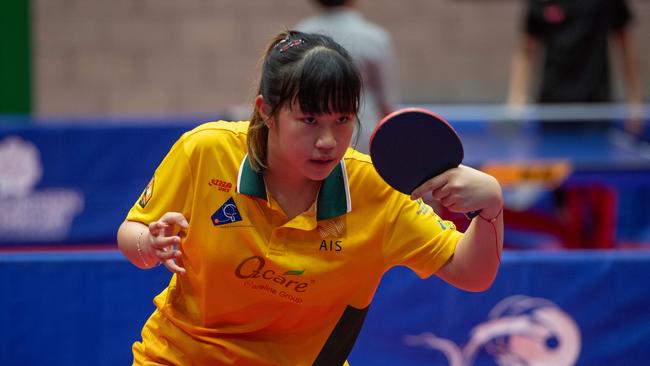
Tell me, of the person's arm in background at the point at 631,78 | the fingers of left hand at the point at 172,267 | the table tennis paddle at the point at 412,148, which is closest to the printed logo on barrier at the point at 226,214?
the fingers of left hand at the point at 172,267

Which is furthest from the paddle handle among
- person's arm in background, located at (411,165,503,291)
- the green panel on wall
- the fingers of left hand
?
the green panel on wall

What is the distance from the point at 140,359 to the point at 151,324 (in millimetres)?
85

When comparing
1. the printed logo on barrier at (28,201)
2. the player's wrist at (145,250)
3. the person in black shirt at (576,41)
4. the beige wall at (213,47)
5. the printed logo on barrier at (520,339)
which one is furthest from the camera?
the beige wall at (213,47)

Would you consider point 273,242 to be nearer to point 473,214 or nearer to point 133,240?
point 133,240

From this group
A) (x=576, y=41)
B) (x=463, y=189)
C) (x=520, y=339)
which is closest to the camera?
(x=463, y=189)

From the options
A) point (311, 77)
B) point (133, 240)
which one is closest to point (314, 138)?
point (311, 77)

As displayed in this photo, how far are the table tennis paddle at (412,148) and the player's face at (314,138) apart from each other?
7 centimetres

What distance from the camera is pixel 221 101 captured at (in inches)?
345

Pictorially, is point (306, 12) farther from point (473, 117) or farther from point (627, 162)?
point (627, 162)

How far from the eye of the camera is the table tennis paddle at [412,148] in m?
1.96

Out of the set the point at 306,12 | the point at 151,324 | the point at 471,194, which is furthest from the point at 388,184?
the point at 306,12

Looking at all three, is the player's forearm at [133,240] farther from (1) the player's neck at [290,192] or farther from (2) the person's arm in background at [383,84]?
(2) the person's arm in background at [383,84]

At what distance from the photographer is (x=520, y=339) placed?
12.1 feet

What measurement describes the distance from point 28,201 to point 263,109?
15.1 feet
